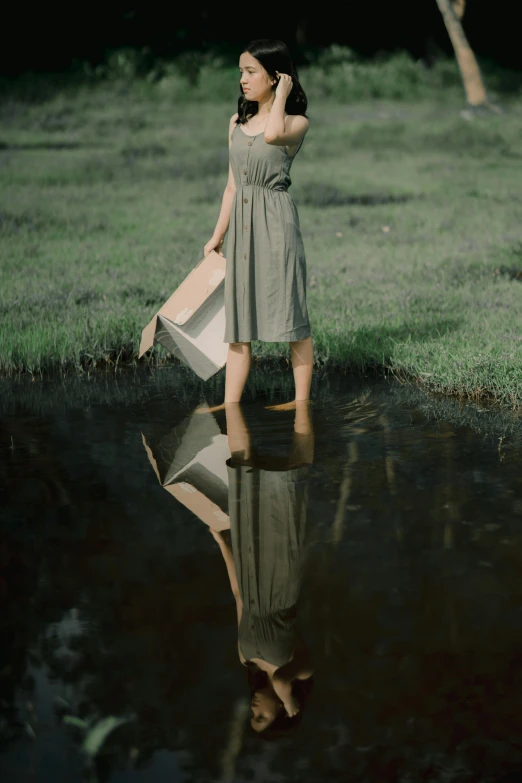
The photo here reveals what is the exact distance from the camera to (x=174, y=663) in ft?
10.2

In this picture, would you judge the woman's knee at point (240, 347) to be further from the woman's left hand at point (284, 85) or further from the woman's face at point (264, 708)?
the woman's face at point (264, 708)

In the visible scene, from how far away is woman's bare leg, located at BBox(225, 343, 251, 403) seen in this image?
586cm

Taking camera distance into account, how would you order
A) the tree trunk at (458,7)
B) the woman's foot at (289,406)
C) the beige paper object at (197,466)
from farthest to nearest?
the tree trunk at (458,7) < the woman's foot at (289,406) < the beige paper object at (197,466)

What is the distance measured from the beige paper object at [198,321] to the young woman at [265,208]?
0.91 ft

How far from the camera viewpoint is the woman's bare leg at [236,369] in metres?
5.86

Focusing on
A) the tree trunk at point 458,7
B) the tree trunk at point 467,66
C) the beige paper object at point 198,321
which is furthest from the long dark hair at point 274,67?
the tree trunk at point 458,7

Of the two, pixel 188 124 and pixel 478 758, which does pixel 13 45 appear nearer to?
A: pixel 188 124

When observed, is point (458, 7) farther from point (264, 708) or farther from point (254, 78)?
point (264, 708)

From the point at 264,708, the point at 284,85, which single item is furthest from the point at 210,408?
the point at 264,708

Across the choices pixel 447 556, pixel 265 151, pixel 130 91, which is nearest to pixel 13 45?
pixel 130 91

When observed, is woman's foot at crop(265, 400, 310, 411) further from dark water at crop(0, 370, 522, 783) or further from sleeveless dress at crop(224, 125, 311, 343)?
sleeveless dress at crop(224, 125, 311, 343)

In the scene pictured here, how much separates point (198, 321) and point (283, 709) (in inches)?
133

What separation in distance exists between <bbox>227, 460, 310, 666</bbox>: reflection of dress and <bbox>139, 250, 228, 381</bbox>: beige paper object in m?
1.16

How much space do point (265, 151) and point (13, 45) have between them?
29.8 m
